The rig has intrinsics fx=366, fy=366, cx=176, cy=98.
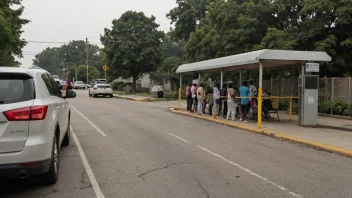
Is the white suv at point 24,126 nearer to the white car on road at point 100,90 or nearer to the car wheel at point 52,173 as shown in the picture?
the car wheel at point 52,173

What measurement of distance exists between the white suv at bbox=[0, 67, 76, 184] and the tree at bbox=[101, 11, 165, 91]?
122 ft

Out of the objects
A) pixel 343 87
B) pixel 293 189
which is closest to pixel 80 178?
pixel 293 189

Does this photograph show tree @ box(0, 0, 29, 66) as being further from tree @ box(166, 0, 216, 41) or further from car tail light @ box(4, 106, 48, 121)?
car tail light @ box(4, 106, 48, 121)

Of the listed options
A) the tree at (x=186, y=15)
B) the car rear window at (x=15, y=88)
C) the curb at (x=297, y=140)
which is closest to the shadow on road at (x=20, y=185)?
→ the car rear window at (x=15, y=88)

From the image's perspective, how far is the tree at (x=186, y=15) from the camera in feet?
134

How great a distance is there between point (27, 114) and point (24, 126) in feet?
0.54

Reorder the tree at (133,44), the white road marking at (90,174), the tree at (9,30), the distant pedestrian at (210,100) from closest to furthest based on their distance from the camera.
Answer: the white road marking at (90,174), the distant pedestrian at (210,100), the tree at (9,30), the tree at (133,44)

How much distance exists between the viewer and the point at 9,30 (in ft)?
75.9

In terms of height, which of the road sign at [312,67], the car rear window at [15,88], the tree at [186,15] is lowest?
the car rear window at [15,88]

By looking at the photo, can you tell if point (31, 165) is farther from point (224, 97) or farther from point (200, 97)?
point (200, 97)

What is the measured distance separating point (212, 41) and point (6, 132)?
2263 cm

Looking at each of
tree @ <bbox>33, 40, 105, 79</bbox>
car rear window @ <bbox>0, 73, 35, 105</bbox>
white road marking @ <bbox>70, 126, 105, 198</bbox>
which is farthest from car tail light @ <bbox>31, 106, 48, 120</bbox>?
tree @ <bbox>33, 40, 105, 79</bbox>

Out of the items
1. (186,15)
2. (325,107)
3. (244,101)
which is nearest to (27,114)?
(244,101)

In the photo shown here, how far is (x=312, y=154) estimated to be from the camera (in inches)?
355
